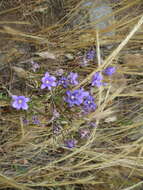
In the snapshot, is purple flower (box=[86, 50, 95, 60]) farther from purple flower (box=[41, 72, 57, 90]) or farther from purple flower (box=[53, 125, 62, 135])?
purple flower (box=[53, 125, 62, 135])

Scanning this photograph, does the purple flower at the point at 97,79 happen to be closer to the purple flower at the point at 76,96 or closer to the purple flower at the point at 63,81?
the purple flower at the point at 76,96

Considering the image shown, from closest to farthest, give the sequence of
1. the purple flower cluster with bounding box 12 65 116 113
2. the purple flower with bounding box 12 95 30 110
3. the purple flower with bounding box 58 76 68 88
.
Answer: the purple flower with bounding box 12 95 30 110
the purple flower cluster with bounding box 12 65 116 113
the purple flower with bounding box 58 76 68 88

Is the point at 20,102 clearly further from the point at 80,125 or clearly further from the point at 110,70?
the point at 110,70

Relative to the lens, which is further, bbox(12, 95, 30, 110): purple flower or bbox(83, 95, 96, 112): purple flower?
bbox(83, 95, 96, 112): purple flower

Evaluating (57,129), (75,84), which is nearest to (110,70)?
(75,84)

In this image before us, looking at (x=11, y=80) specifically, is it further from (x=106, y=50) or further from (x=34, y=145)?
(x=106, y=50)

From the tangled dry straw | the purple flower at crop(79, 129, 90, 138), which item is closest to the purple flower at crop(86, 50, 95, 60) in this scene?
the tangled dry straw

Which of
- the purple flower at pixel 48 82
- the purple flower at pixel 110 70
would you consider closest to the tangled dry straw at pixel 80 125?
the purple flower at pixel 110 70
